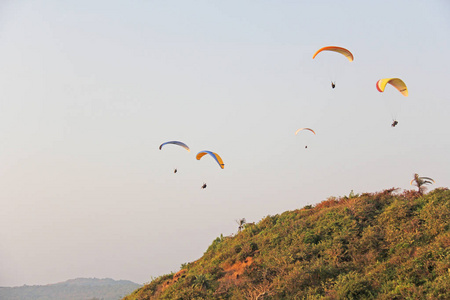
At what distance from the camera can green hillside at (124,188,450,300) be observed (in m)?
20.3

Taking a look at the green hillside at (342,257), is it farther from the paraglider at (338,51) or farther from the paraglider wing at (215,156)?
the paraglider at (338,51)

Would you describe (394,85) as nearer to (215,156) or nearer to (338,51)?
(338,51)

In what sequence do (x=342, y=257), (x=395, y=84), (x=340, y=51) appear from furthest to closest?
(x=340, y=51)
(x=395, y=84)
(x=342, y=257)

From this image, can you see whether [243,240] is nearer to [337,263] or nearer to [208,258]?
[208,258]

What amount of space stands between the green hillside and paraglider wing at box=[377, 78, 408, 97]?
7.32 m

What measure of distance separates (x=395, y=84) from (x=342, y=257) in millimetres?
Answer: 13011

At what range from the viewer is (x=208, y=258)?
34031mm

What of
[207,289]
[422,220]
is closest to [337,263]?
[422,220]

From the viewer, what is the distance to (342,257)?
2442 centimetres

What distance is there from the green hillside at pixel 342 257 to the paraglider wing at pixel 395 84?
7322mm

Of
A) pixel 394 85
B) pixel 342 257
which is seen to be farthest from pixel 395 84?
pixel 342 257

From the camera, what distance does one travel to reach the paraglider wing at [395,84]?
2747cm

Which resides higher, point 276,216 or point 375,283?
point 276,216

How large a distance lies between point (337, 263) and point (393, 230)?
4.42 metres
